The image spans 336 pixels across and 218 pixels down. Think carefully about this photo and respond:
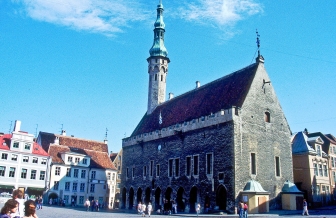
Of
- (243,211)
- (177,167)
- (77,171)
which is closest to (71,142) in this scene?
(77,171)

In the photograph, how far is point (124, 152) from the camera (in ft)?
149

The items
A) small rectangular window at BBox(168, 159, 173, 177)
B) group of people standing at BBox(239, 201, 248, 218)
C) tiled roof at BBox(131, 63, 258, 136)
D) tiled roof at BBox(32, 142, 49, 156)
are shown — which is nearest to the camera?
group of people standing at BBox(239, 201, 248, 218)

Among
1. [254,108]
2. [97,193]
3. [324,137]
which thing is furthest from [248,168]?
[97,193]

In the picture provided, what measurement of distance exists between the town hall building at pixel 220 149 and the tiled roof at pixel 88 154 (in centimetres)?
1298

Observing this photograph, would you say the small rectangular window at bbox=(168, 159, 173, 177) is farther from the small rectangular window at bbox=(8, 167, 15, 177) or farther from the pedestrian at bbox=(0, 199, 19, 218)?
the pedestrian at bbox=(0, 199, 19, 218)

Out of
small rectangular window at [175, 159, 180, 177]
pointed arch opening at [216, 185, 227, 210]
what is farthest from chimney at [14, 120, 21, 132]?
pointed arch opening at [216, 185, 227, 210]

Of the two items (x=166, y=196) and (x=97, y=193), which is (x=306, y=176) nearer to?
(x=166, y=196)

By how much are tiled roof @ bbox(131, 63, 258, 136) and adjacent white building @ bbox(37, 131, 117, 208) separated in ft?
37.5

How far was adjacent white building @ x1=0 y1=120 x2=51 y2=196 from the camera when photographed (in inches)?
1697

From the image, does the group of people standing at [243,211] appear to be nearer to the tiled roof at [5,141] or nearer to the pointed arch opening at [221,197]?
the pointed arch opening at [221,197]

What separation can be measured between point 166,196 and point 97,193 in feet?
62.7

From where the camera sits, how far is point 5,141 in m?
44.5

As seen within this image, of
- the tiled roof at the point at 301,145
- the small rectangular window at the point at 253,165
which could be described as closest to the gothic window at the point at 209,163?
the small rectangular window at the point at 253,165

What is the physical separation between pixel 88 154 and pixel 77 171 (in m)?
3.89
